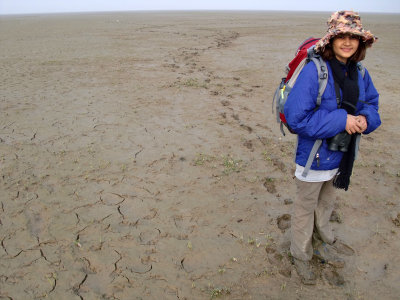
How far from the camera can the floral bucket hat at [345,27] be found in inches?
81.5

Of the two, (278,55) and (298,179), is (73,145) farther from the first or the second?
(278,55)

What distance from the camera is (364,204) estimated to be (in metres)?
3.77

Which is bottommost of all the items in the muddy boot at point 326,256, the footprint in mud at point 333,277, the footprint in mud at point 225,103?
the footprint in mud at point 333,277

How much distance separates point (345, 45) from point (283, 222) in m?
2.02

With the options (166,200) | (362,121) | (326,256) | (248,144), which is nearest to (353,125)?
(362,121)

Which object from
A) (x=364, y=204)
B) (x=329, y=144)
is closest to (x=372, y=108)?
(x=329, y=144)

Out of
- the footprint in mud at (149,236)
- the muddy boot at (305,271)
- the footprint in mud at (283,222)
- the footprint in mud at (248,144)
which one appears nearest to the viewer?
the muddy boot at (305,271)

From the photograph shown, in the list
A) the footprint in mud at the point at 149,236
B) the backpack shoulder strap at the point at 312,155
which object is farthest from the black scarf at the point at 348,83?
the footprint in mud at the point at 149,236

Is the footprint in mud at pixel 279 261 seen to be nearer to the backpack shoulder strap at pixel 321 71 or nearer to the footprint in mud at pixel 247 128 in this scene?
the backpack shoulder strap at pixel 321 71

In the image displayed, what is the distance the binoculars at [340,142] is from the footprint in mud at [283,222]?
1.35m

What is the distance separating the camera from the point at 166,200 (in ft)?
12.7

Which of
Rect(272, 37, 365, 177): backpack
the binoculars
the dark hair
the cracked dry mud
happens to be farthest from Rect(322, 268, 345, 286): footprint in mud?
the dark hair

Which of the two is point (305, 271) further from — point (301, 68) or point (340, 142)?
point (301, 68)

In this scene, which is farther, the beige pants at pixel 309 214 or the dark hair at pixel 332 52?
the beige pants at pixel 309 214
